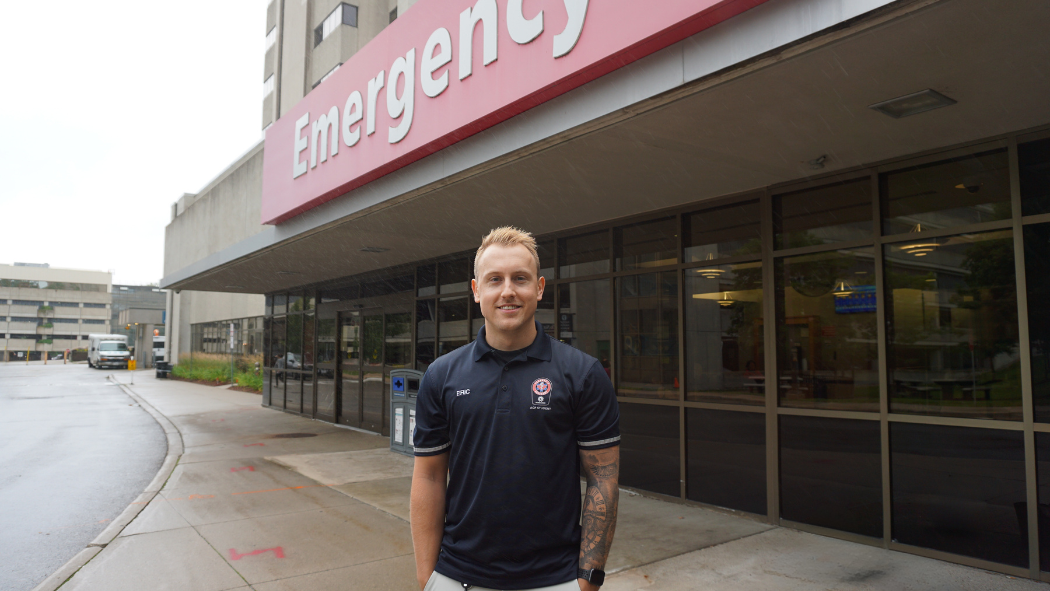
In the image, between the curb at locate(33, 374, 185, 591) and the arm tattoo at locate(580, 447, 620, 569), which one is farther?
the curb at locate(33, 374, 185, 591)

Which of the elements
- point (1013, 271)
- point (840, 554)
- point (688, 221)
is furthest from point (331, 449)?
point (1013, 271)

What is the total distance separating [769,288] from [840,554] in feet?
8.24

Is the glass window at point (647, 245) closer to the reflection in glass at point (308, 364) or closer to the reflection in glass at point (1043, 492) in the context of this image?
the reflection in glass at point (1043, 492)

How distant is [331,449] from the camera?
37.5ft

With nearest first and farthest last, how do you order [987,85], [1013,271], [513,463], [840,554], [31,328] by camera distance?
[513,463], [987,85], [1013,271], [840,554], [31,328]

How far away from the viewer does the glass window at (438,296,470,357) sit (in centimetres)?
1102

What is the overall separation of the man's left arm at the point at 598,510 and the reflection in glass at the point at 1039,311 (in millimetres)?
4398

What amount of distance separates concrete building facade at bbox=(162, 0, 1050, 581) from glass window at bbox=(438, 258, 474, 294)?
198cm

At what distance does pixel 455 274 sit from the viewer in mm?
11352

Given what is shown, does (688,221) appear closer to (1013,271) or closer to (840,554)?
(1013,271)

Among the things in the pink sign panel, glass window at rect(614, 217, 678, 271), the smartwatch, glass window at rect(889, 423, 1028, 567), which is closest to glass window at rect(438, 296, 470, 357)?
the pink sign panel

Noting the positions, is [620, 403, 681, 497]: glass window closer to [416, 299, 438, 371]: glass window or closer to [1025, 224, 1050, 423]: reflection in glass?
[1025, 224, 1050, 423]: reflection in glass

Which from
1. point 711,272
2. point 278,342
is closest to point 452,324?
point 711,272

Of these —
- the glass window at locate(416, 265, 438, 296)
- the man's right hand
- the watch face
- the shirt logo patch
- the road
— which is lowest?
the road
